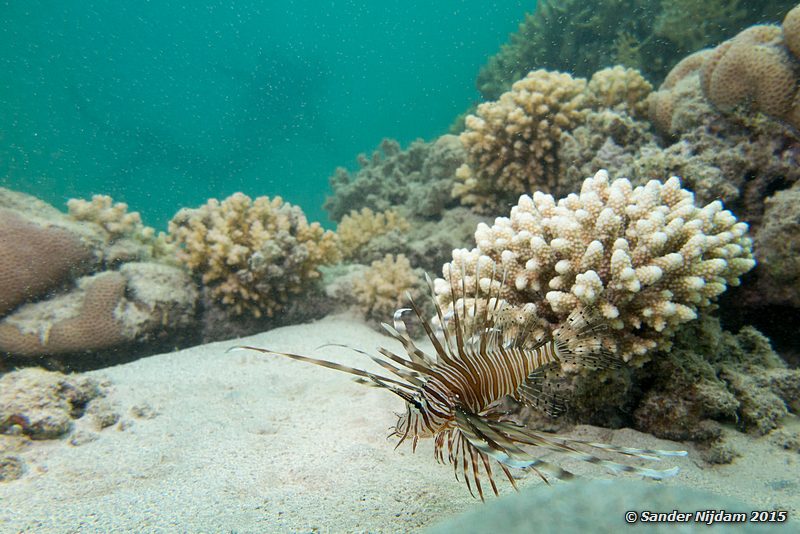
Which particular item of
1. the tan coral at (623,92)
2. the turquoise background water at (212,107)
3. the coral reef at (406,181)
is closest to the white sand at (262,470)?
the coral reef at (406,181)

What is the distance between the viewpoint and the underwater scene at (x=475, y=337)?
1.73 m

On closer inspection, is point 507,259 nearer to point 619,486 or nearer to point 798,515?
point 798,515

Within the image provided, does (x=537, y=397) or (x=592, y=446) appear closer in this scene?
(x=592, y=446)

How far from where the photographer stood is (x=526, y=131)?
5051 mm

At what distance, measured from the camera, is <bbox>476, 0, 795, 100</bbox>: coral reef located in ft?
25.4

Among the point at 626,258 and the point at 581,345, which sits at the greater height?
the point at 626,258

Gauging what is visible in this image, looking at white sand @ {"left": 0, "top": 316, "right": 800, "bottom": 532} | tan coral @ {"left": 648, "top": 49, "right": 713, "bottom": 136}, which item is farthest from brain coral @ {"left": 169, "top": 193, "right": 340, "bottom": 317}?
tan coral @ {"left": 648, "top": 49, "right": 713, "bottom": 136}

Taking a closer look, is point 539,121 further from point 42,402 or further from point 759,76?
point 42,402

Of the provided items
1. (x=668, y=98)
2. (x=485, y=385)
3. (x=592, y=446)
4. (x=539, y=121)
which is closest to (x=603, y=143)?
(x=668, y=98)

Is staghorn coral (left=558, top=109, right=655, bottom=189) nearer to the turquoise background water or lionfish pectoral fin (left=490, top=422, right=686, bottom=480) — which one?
lionfish pectoral fin (left=490, top=422, right=686, bottom=480)

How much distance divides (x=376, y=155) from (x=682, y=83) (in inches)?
307

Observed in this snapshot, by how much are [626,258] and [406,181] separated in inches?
284

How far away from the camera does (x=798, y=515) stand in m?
1.60

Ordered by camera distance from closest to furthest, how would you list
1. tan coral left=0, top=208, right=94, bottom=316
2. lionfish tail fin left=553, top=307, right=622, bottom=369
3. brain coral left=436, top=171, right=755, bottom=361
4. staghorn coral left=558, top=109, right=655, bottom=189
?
1. lionfish tail fin left=553, top=307, right=622, bottom=369
2. brain coral left=436, top=171, right=755, bottom=361
3. staghorn coral left=558, top=109, right=655, bottom=189
4. tan coral left=0, top=208, right=94, bottom=316
